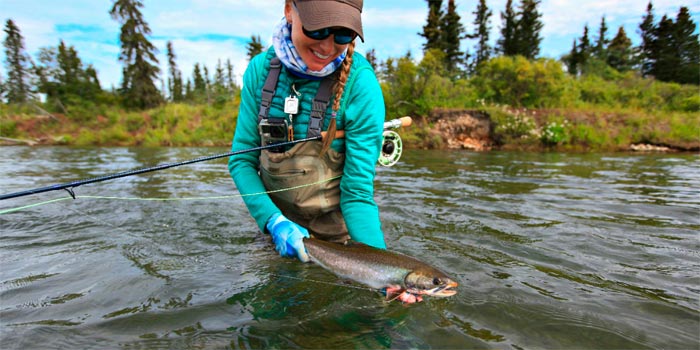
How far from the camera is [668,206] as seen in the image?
227 inches

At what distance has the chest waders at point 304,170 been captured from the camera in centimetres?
270

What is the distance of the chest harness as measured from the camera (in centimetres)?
268

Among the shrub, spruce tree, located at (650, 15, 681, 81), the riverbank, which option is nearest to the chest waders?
the riverbank

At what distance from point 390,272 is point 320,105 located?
4.12 ft

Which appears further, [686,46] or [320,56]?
[686,46]

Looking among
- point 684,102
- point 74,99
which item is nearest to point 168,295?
point 684,102

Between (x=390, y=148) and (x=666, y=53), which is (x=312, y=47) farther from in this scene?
(x=666, y=53)

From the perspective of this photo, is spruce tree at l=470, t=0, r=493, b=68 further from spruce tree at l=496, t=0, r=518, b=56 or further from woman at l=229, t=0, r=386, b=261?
woman at l=229, t=0, r=386, b=261

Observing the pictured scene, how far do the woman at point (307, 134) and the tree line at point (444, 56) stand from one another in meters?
24.2

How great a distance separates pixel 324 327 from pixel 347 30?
70.8 inches

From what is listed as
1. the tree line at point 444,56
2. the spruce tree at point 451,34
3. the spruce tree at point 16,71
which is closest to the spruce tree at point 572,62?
the tree line at point 444,56

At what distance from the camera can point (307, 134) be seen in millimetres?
2738

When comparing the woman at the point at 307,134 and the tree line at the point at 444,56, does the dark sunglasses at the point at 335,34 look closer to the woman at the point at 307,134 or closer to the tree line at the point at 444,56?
the woman at the point at 307,134

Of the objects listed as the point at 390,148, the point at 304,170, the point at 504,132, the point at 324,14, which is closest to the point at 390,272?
the point at 304,170
